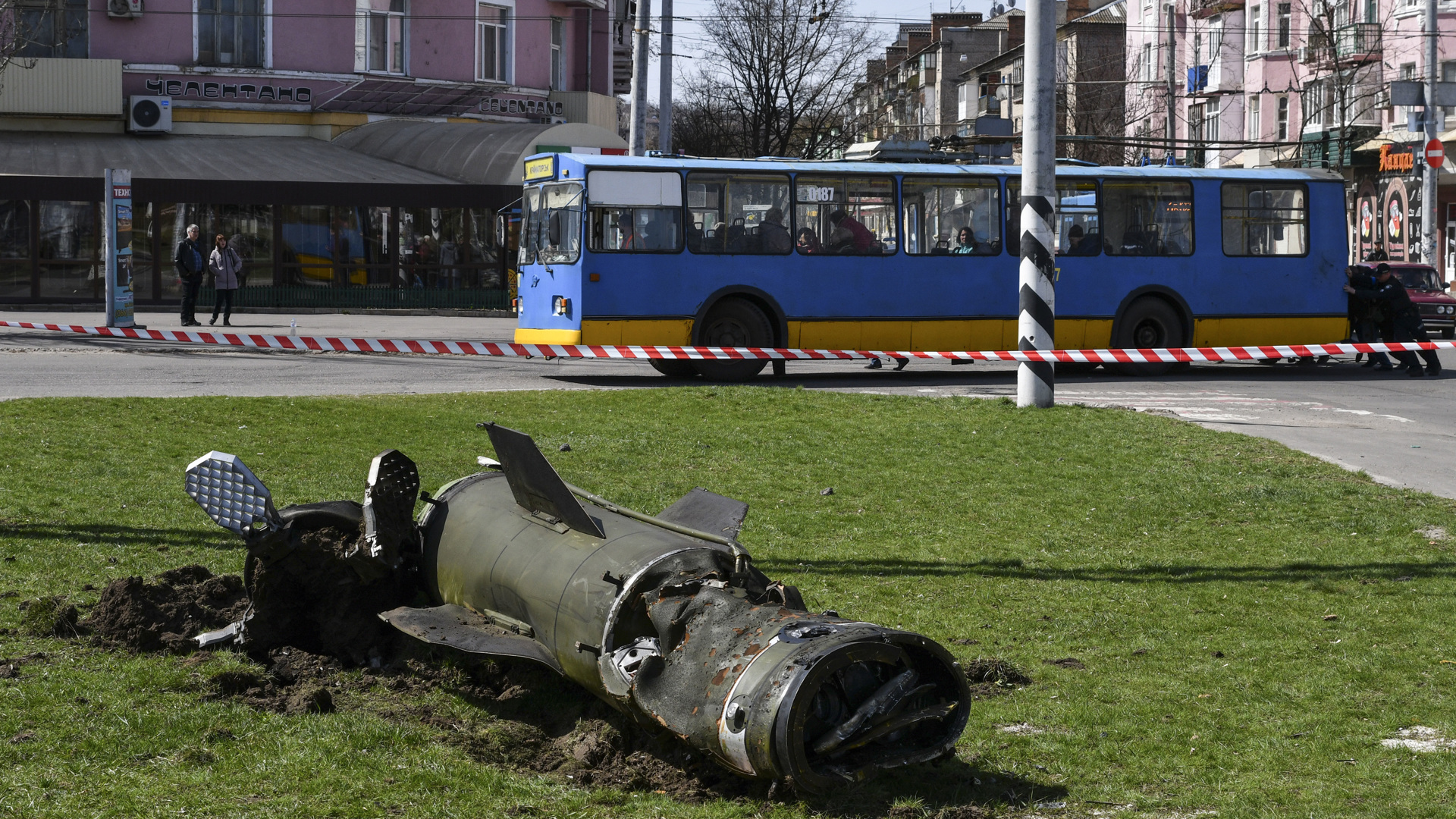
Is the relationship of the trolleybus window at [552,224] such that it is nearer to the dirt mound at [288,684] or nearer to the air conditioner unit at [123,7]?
the dirt mound at [288,684]

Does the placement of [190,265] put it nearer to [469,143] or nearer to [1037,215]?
[469,143]

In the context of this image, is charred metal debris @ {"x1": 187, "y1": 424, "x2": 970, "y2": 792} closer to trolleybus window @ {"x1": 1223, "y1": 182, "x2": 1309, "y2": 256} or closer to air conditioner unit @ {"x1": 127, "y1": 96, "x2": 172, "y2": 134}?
trolleybus window @ {"x1": 1223, "y1": 182, "x2": 1309, "y2": 256}

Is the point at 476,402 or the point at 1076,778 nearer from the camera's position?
the point at 1076,778

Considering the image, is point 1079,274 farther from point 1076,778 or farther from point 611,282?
point 1076,778

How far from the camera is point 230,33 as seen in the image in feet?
118

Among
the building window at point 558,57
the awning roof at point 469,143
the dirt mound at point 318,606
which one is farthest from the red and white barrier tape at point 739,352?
the building window at point 558,57

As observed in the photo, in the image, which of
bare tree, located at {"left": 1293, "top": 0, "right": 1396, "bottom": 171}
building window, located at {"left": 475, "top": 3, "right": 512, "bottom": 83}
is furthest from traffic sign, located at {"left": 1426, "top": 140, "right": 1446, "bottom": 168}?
building window, located at {"left": 475, "top": 3, "right": 512, "bottom": 83}

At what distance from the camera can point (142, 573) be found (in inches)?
270

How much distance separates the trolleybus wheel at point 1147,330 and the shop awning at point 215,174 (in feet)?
53.5

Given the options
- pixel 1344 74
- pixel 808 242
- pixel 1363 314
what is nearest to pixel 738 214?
pixel 808 242

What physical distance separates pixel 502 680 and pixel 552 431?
256 inches

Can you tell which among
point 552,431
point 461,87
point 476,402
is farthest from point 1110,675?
point 461,87

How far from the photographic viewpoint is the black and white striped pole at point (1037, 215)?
555 inches

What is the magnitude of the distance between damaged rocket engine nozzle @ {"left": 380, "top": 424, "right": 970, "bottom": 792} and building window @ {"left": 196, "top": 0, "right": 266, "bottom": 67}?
108ft
